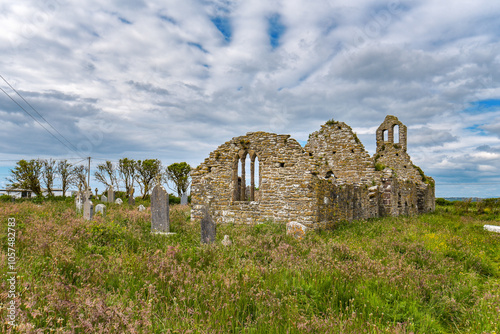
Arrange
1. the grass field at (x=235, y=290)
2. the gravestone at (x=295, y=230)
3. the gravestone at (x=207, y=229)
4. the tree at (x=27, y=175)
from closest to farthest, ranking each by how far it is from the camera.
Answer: the grass field at (x=235, y=290)
the gravestone at (x=207, y=229)
the gravestone at (x=295, y=230)
the tree at (x=27, y=175)

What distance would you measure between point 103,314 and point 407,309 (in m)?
4.56

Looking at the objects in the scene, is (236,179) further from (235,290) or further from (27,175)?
(27,175)

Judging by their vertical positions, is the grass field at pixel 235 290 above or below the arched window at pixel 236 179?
below

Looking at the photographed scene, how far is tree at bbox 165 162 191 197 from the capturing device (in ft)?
140

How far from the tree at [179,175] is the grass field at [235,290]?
34384 millimetres

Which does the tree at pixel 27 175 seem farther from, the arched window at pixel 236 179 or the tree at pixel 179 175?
the arched window at pixel 236 179

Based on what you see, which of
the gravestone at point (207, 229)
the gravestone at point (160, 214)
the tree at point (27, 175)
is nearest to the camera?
the gravestone at point (207, 229)

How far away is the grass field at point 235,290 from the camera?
11.5 feet

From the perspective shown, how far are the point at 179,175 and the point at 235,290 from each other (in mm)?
40099

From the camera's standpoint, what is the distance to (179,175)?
142 ft

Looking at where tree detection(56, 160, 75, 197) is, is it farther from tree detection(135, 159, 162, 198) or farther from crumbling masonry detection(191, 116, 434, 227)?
crumbling masonry detection(191, 116, 434, 227)

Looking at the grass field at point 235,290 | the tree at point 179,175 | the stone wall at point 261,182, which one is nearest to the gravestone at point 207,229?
the grass field at point 235,290

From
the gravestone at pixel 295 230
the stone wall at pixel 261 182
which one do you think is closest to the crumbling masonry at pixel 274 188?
the stone wall at pixel 261 182

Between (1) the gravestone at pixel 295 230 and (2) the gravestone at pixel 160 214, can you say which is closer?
(1) the gravestone at pixel 295 230
